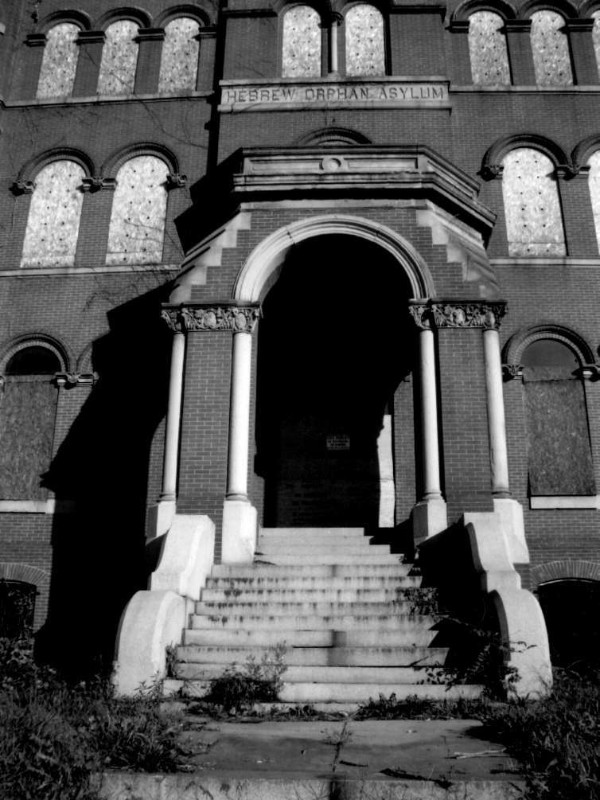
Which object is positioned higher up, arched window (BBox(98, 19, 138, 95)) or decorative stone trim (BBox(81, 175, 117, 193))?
arched window (BBox(98, 19, 138, 95))

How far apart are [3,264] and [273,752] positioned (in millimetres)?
13168

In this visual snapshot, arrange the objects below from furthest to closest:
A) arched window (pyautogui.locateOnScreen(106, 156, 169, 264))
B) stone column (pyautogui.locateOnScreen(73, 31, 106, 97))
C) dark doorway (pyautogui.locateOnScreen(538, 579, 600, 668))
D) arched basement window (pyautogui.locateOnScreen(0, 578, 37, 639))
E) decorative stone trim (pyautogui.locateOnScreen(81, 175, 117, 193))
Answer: stone column (pyautogui.locateOnScreen(73, 31, 106, 97))
decorative stone trim (pyautogui.locateOnScreen(81, 175, 117, 193))
arched window (pyautogui.locateOnScreen(106, 156, 169, 264))
dark doorway (pyautogui.locateOnScreen(538, 579, 600, 668))
arched basement window (pyautogui.locateOnScreen(0, 578, 37, 639))

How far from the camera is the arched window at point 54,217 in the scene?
15.9 meters

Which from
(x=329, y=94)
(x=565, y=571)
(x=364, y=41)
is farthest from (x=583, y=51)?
(x=565, y=571)

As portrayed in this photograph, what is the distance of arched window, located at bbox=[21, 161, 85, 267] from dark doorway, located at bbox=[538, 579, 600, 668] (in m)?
11.1

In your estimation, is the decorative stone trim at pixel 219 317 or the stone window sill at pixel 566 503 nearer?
the decorative stone trim at pixel 219 317

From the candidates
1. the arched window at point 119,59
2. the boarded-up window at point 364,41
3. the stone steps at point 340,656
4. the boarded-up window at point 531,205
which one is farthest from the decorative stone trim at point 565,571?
the arched window at point 119,59

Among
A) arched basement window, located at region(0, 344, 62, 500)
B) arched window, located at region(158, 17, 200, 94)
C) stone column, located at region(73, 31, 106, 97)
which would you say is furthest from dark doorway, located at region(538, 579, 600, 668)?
stone column, located at region(73, 31, 106, 97)

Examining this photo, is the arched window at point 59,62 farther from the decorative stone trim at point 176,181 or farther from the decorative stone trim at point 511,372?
the decorative stone trim at point 511,372

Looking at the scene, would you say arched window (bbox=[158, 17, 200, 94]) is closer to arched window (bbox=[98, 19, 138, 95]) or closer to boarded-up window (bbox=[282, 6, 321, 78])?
arched window (bbox=[98, 19, 138, 95])

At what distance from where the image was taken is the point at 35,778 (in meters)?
4.27

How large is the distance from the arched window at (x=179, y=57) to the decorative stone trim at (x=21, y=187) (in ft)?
11.7

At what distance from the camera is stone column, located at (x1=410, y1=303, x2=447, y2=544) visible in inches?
398

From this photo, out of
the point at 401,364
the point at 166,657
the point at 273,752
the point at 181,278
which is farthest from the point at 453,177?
the point at 273,752
